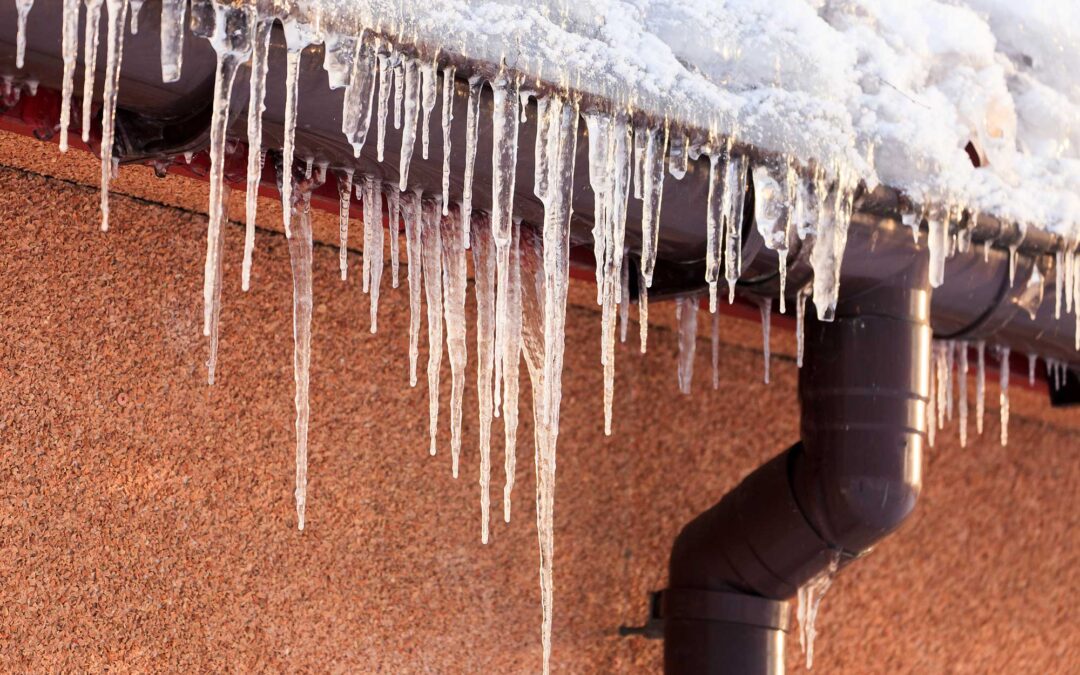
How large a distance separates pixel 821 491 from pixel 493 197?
3.62ft

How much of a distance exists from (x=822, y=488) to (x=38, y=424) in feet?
5.76

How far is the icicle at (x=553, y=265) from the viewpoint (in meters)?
2.45

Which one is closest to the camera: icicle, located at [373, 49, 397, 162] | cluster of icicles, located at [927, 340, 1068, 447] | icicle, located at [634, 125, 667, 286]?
A: icicle, located at [373, 49, 397, 162]

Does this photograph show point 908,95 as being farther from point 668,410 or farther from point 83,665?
point 83,665

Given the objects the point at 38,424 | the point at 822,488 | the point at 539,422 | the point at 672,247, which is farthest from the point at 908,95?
the point at 38,424

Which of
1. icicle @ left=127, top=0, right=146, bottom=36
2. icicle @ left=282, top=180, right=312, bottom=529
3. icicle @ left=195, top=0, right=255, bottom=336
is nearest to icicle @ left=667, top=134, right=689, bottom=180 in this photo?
icicle @ left=282, top=180, right=312, bottom=529

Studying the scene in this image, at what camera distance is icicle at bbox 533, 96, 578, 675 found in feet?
8.04

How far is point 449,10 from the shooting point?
2307 mm

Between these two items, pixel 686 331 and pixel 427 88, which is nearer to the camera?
pixel 427 88

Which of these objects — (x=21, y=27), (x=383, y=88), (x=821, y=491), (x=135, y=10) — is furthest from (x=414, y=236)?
(x=821, y=491)

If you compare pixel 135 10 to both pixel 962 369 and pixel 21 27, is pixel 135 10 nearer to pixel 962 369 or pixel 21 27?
pixel 21 27

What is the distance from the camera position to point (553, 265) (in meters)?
2.58

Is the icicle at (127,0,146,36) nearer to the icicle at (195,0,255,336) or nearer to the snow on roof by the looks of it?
the icicle at (195,0,255,336)

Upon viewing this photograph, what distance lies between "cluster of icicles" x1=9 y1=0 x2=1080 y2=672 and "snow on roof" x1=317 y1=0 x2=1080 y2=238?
0.18 feet
